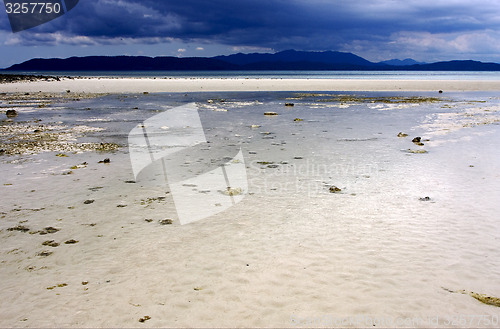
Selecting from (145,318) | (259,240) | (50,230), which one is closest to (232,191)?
(259,240)

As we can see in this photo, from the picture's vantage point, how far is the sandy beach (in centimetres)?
434

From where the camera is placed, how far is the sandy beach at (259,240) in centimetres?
434

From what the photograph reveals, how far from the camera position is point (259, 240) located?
6078 mm

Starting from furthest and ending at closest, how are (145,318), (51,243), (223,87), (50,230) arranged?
(223,87) → (50,230) → (51,243) → (145,318)

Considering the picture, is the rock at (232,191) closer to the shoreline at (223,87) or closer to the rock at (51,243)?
the rock at (51,243)

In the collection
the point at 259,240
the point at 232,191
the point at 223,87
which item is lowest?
the point at 259,240

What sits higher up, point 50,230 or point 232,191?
point 232,191

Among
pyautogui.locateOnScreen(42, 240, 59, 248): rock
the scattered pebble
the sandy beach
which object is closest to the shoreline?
the sandy beach

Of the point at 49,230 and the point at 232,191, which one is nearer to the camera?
the point at 49,230

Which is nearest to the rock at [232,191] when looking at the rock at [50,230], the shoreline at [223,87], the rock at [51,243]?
the rock at [50,230]

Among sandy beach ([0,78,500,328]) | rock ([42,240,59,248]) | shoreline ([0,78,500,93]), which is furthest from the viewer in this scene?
shoreline ([0,78,500,93])

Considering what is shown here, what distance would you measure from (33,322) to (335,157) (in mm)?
9229

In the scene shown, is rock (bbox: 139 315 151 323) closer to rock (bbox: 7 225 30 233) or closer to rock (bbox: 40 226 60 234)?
rock (bbox: 40 226 60 234)

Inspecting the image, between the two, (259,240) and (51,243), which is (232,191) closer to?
(259,240)
